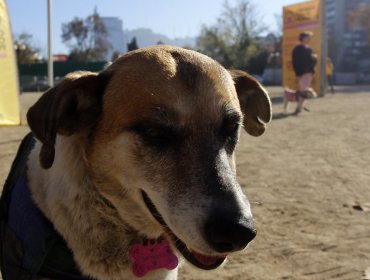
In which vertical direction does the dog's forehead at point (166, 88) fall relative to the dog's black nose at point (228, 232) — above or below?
above

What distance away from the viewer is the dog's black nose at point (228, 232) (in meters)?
1.81

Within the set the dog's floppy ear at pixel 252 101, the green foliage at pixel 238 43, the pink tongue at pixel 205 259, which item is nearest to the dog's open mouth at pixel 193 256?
the pink tongue at pixel 205 259

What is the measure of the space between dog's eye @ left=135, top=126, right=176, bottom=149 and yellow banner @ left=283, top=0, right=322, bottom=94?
1677 cm

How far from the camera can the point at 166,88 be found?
2.19 meters

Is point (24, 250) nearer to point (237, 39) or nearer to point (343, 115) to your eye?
point (343, 115)

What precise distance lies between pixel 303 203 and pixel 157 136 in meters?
3.05

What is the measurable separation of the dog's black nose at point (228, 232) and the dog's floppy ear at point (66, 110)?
804 millimetres

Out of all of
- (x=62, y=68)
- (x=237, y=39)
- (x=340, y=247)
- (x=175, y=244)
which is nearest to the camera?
(x=175, y=244)

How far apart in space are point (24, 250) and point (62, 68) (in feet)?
108

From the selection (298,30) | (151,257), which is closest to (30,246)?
(151,257)

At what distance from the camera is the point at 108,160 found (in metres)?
2.19

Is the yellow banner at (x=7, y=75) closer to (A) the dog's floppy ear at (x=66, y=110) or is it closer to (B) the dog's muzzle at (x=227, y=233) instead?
(A) the dog's floppy ear at (x=66, y=110)

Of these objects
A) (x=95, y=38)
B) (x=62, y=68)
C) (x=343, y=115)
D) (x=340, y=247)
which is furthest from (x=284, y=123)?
(x=95, y=38)

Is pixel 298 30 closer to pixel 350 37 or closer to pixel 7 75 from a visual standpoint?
pixel 7 75
